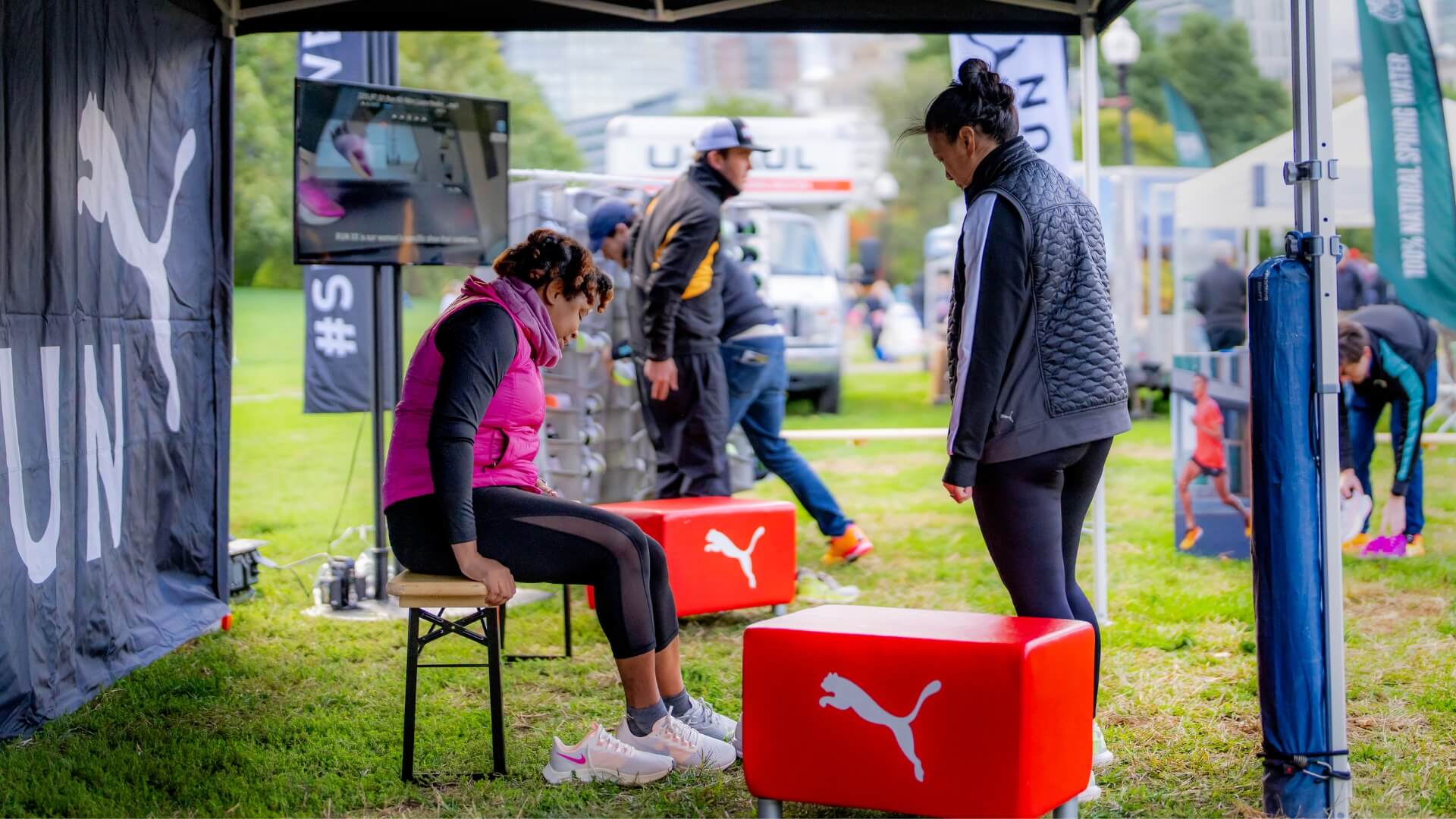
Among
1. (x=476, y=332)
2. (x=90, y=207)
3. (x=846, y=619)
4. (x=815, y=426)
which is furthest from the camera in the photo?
(x=815, y=426)

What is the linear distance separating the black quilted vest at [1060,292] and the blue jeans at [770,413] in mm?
3124

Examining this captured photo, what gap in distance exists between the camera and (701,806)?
335cm

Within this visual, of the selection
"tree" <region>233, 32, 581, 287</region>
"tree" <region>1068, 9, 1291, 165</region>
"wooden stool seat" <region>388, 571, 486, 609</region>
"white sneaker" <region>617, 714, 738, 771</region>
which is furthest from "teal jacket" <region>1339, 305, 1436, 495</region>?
"tree" <region>1068, 9, 1291, 165</region>

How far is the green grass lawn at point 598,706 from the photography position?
341 cm

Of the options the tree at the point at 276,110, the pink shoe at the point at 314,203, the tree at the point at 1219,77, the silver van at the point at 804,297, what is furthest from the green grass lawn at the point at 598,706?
the tree at the point at 1219,77

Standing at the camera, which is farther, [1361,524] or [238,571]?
[1361,524]

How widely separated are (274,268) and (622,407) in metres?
20.1

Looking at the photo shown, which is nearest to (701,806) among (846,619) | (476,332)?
(846,619)

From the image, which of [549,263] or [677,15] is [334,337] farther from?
[549,263]

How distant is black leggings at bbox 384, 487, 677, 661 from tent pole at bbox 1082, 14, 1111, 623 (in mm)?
2059

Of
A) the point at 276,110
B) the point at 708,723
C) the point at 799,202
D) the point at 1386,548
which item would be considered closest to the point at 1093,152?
the point at 708,723

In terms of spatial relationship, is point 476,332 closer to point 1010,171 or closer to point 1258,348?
point 1010,171

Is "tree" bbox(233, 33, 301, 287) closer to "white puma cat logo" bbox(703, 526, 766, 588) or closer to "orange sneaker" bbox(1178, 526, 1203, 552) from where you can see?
"orange sneaker" bbox(1178, 526, 1203, 552)

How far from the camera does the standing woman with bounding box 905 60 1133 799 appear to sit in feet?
10.3
